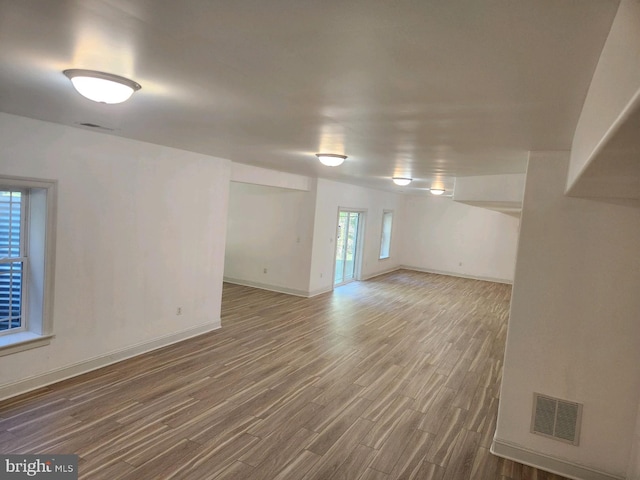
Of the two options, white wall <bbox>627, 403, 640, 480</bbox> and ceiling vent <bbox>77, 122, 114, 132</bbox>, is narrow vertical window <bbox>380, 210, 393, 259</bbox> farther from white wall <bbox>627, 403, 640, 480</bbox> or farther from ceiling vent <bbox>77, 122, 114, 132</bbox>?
white wall <bbox>627, 403, 640, 480</bbox>

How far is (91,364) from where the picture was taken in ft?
14.5

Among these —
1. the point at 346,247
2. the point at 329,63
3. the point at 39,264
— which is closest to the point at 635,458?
the point at 329,63

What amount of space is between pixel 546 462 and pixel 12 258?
505 cm

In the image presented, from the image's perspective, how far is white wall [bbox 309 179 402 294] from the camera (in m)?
8.72

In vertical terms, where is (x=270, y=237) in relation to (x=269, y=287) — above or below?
above

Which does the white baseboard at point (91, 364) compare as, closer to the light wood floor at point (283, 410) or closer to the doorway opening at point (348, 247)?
the light wood floor at point (283, 410)

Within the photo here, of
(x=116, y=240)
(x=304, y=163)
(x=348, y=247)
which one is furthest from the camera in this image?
(x=348, y=247)

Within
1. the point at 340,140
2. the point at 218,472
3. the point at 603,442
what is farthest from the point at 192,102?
the point at 603,442

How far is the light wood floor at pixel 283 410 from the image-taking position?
3.12m

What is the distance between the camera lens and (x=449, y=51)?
59.1 inches

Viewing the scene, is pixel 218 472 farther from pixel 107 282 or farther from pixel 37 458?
pixel 107 282

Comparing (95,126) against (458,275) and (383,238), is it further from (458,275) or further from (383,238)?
(458,275)

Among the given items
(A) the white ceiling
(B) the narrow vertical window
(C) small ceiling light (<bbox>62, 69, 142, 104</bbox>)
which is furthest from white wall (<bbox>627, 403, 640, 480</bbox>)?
(B) the narrow vertical window

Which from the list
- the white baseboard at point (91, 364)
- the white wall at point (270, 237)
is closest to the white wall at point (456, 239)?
the white wall at point (270, 237)
